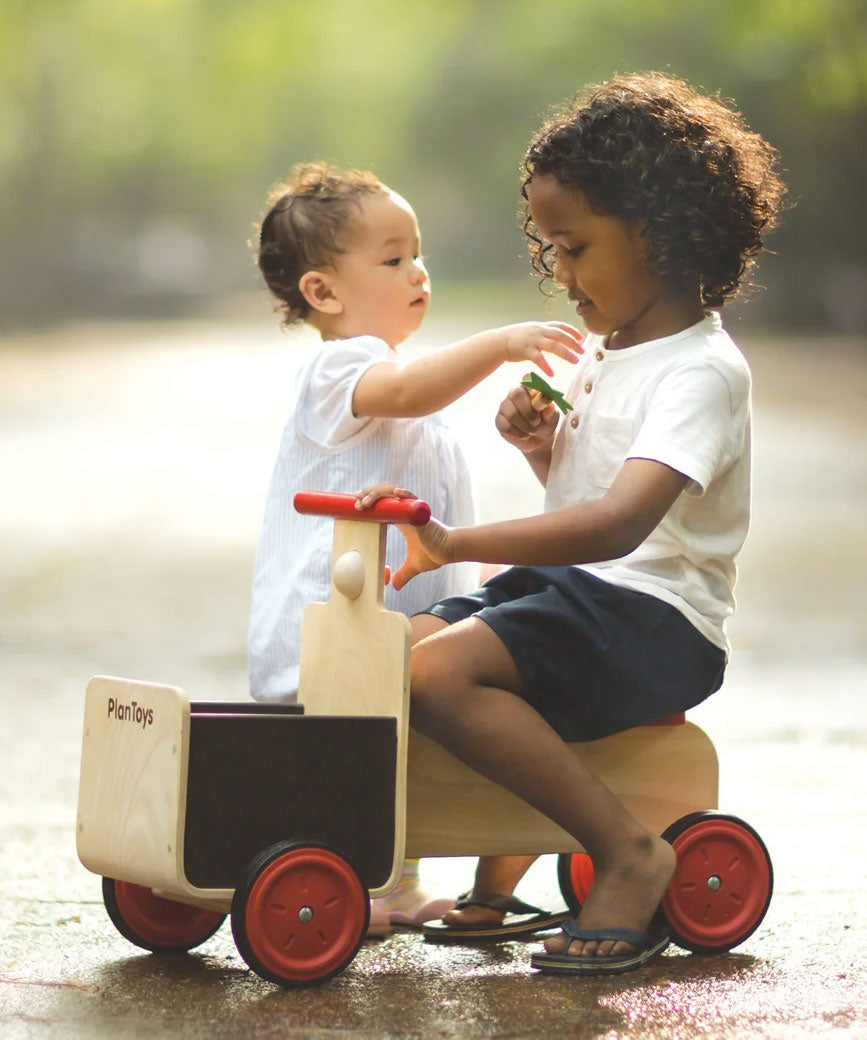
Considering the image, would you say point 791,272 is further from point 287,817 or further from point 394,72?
point 287,817

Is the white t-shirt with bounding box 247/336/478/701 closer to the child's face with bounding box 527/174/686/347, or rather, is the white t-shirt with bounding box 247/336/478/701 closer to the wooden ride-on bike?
the wooden ride-on bike

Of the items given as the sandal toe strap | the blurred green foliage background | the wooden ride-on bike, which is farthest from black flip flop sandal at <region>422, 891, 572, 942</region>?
the blurred green foliage background

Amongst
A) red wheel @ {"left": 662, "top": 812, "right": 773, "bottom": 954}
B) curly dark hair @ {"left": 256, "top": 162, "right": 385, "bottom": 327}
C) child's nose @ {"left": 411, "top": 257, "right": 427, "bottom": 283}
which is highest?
curly dark hair @ {"left": 256, "top": 162, "right": 385, "bottom": 327}

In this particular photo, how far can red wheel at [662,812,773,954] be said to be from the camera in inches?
70.3

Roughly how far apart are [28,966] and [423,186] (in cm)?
683

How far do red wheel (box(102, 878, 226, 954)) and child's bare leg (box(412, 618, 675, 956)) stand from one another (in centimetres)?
35

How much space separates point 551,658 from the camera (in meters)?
1.73

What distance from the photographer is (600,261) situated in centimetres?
178

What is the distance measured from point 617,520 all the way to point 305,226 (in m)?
0.71

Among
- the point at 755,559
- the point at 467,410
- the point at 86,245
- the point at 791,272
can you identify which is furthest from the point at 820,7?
the point at 86,245

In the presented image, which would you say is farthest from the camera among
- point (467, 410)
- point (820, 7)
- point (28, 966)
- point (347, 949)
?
point (467, 410)

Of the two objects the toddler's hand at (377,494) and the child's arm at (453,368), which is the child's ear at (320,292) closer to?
the child's arm at (453,368)

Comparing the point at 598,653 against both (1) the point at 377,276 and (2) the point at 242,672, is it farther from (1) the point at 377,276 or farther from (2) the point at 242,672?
(2) the point at 242,672

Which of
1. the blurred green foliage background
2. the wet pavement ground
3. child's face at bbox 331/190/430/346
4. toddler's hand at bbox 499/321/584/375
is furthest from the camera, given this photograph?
the blurred green foliage background
